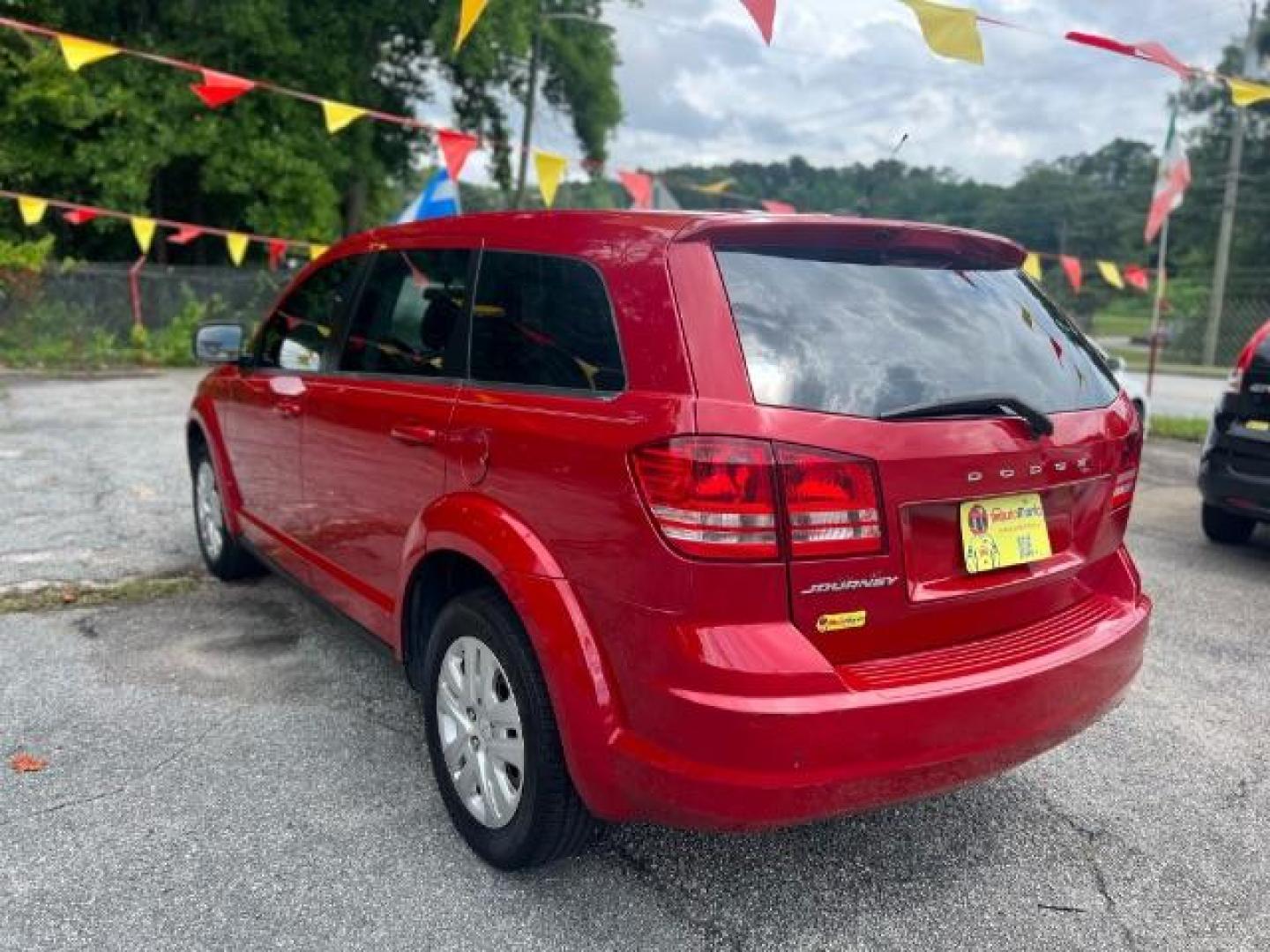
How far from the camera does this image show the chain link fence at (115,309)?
52.9 feet

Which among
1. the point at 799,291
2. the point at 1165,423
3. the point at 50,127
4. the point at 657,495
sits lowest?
the point at 1165,423

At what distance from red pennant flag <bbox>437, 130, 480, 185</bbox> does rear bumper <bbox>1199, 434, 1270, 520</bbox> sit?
8.57 meters

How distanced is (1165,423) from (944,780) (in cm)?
1201

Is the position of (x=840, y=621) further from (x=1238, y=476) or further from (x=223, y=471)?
(x=1238, y=476)

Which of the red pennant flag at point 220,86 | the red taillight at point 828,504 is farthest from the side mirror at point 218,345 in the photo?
the red pennant flag at point 220,86

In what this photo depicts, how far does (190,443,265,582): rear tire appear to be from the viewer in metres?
4.82

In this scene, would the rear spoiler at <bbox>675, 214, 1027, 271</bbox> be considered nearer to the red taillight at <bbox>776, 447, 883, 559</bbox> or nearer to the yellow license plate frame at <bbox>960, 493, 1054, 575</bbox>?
the red taillight at <bbox>776, 447, 883, 559</bbox>

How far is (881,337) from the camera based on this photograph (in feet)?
7.72

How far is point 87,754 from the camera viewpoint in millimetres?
3174

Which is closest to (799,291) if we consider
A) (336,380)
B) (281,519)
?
(336,380)

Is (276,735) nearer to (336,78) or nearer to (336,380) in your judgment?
(336,380)

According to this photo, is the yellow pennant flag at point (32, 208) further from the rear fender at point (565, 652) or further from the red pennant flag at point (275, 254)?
the rear fender at point (565, 652)

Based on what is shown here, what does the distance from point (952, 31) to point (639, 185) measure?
302 inches

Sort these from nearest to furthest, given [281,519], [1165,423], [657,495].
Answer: [657,495]
[281,519]
[1165,423]
